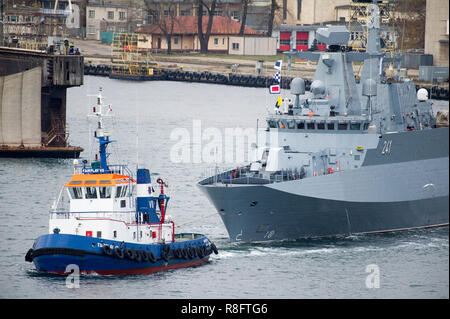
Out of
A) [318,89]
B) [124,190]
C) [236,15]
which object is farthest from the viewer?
[236,15]

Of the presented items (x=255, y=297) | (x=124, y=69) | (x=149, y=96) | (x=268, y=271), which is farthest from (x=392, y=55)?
(x=124, y=69)

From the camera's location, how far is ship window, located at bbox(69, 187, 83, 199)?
37.6m

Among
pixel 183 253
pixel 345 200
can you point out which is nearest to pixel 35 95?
pixel 345 200

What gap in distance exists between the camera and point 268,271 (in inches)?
1495

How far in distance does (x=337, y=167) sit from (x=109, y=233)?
35.5 feet

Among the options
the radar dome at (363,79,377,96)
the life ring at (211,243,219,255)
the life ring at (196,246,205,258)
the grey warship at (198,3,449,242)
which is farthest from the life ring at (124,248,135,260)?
Answer: the radar dome at (363,79,377,96)

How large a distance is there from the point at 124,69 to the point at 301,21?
19.0 meters

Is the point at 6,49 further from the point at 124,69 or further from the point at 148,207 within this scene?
the point at 124,69

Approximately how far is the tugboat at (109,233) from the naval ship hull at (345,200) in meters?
2.66

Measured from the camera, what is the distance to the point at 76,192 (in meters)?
37.7

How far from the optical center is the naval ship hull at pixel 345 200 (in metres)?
41.6

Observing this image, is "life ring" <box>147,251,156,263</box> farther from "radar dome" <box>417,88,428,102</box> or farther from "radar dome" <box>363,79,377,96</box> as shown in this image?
"radar dome" <box>417,88,428,102</box>

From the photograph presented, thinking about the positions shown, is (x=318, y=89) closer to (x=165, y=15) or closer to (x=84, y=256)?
(x=84, y=256)

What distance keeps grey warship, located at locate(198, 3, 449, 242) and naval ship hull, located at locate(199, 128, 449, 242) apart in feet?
0.12
